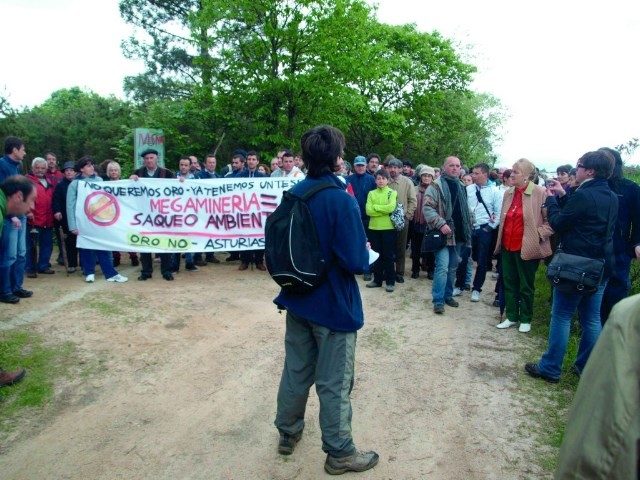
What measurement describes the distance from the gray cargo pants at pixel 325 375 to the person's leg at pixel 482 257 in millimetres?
4824

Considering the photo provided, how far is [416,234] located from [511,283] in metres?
3.32

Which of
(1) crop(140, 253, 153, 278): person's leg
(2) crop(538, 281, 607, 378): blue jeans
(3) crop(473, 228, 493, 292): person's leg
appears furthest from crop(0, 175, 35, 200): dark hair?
(3) crop(473, 228, 493, 292): person's leg

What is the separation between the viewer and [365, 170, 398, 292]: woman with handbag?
776 cm

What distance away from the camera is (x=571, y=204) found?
4.41 meters

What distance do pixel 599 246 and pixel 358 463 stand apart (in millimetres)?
2958

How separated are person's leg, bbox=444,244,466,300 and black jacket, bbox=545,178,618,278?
235 cm

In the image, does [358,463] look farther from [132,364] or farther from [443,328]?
[443,328]

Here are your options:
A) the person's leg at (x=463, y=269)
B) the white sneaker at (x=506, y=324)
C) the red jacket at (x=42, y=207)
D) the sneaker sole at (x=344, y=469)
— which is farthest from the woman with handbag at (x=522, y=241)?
the red jacket at (x=42, y=207)

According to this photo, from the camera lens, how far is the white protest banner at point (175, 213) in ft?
26.6

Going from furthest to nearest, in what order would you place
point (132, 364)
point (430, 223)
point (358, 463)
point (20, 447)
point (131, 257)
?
point (131, 257), point (430, 223), point (132, 364), point (20, 447), point (358, 463)

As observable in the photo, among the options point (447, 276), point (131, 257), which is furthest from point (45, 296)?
point (447, 276)

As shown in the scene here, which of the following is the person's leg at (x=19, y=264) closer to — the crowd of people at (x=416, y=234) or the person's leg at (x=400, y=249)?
the crowd of people at (x=416, y=234)

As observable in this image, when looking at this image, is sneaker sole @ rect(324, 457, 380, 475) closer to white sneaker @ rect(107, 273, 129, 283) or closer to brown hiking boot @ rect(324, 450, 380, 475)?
brown hiking boot @ rect(324, 450, 380, 475)

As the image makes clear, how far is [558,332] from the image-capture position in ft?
14.8
